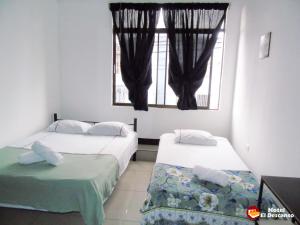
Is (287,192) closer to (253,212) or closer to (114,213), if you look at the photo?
(253,212)

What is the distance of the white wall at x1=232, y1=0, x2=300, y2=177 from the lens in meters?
2.10

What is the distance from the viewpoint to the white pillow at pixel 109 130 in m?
3.65

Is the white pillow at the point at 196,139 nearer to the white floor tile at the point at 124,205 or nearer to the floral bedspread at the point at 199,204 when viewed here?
the white floor tile at the point at 124,205

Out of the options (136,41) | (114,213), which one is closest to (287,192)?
(114,213)

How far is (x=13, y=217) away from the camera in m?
2.35

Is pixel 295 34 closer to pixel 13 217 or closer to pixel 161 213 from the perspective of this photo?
pixel 161 213

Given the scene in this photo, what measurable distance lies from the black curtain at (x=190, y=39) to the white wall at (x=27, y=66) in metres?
2.09

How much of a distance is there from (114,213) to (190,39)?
119 inches

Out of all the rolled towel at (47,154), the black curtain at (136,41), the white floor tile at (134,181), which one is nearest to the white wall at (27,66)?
the rolled towel at (47,154)

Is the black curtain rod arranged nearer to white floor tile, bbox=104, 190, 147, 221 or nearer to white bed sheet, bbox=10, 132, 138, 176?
white bed sheet, bbox=10, 132, 138, 176

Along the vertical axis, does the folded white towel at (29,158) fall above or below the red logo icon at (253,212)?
above

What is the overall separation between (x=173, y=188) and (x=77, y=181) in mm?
872

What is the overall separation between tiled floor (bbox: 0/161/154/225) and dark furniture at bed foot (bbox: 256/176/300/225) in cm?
137

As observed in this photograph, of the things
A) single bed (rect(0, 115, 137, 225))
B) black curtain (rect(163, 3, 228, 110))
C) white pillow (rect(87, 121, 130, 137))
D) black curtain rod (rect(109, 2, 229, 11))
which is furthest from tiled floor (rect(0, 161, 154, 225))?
black curtain rod (rect(109, 2, 229, 11))
